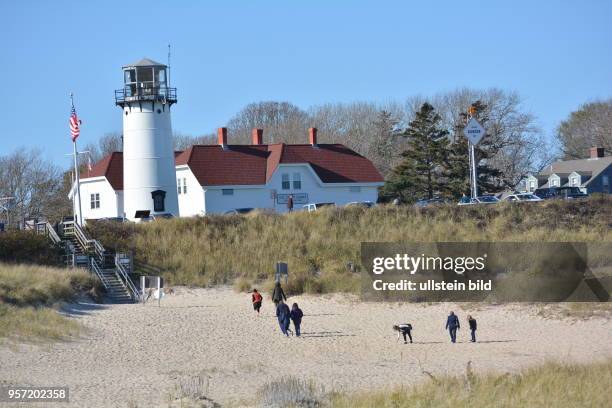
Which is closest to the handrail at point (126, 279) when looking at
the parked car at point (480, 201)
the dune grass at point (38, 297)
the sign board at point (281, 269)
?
the dune grass at point (38, 297)

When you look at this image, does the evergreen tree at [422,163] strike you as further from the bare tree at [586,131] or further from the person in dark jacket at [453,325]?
the person in dark jacket at [453,325]

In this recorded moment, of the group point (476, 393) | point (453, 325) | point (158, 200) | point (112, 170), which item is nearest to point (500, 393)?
point (476, 393)

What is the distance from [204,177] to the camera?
5634 cm

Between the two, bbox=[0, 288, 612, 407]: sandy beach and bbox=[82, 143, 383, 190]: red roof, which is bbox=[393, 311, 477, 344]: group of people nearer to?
bbox=[0, 288, 612, 407]: sandy beach

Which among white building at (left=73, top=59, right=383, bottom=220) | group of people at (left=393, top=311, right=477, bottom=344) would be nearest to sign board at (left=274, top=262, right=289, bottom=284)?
group of people at (left=393, top=311, right=477, bottom=344)

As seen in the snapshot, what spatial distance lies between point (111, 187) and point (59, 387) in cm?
3679

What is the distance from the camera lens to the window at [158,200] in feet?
169

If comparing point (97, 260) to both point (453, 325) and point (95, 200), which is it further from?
point (95, 200)

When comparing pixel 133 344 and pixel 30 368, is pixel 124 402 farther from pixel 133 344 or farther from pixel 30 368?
pixel 133 344

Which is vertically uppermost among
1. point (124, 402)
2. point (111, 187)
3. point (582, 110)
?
point (582, 110)

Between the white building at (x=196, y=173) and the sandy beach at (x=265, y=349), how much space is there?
1529 cm

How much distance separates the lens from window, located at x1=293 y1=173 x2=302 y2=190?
58.4 metres

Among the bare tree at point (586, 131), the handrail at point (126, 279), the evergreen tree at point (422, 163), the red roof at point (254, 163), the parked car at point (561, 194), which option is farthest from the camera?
the bare tree at point (586, 131)

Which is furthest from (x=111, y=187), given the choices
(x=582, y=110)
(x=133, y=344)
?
(x=582, y=110)
